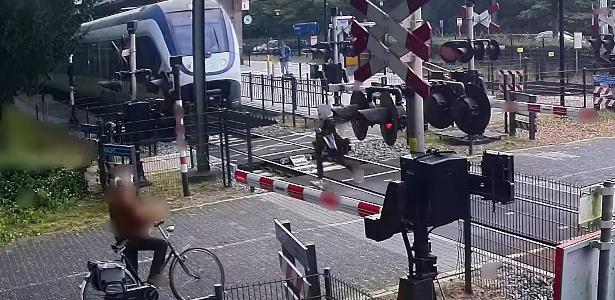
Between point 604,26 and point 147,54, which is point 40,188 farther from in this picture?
point 604,26

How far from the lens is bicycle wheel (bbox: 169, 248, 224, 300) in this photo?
7.98 metres

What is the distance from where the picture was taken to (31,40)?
18109mm

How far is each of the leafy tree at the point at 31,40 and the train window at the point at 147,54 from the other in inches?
88.0

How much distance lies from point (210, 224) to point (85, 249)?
1712 millimetres

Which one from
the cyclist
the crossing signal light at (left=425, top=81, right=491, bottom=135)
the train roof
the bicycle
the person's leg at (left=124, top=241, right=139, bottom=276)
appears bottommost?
the bicycle

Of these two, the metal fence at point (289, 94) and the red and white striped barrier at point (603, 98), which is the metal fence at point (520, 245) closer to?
the red and white striped barrier at point (603, 98)

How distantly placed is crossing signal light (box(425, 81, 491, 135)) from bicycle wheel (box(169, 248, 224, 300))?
3837 millimetres

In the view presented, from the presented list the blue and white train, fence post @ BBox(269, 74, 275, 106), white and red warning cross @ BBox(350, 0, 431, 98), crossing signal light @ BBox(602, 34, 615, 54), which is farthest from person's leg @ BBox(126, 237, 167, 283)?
crossing signal light @ BBox(602, 34, 615, 54)

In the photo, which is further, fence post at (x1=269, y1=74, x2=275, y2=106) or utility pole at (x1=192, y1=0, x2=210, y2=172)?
fence post at (x1=269, y1=74, x2=275, y2=106)

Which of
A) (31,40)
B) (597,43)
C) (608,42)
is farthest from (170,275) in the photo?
(608,42)

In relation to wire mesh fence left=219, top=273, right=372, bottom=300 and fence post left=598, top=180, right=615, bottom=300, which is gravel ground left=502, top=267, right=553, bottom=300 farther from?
fence post left=598, top=180, right=615, bottom=300

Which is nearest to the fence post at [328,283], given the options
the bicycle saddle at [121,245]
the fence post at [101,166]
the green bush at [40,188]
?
the bicycle saddle at [121,245]

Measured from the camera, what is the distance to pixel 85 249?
34.3 feet

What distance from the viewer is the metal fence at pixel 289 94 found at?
2284cm
